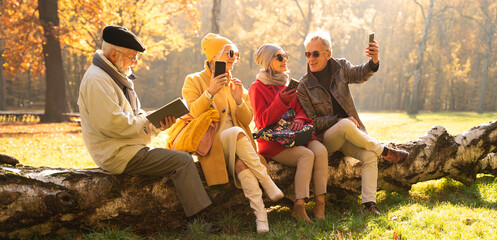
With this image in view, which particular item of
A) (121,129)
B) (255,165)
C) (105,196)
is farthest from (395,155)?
(105,196)

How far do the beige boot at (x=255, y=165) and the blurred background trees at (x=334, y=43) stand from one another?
12928mm

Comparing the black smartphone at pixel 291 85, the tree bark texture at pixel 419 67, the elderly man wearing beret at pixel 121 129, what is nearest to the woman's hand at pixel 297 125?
the black smartphone at pixel 291 85

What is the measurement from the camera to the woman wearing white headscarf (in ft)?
13.3

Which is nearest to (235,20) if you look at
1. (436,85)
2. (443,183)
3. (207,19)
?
(207,19)

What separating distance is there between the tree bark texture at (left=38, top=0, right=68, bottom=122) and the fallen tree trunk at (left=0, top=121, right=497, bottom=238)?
39.0ft

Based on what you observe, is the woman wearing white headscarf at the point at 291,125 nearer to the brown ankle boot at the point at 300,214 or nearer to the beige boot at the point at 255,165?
the brown ankle boot at the point at 300,214

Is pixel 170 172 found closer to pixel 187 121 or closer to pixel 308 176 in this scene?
pixel 187 121

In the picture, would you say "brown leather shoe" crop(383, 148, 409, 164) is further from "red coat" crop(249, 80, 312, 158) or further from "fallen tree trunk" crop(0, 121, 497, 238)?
"red coat" crop(249, 80, 312, 158)

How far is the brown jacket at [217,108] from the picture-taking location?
3.79m

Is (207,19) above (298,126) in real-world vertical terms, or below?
above

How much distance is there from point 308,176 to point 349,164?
2.42ft

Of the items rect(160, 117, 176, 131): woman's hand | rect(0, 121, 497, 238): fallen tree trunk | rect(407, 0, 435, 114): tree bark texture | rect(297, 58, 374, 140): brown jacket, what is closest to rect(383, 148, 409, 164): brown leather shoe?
rect(0, 121, 497, 238): fallen tree trunk

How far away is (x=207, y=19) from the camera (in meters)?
39.9

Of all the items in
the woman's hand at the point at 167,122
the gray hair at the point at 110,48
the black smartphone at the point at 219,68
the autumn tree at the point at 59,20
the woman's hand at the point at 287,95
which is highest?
the autumn tree at the point at 59,20
